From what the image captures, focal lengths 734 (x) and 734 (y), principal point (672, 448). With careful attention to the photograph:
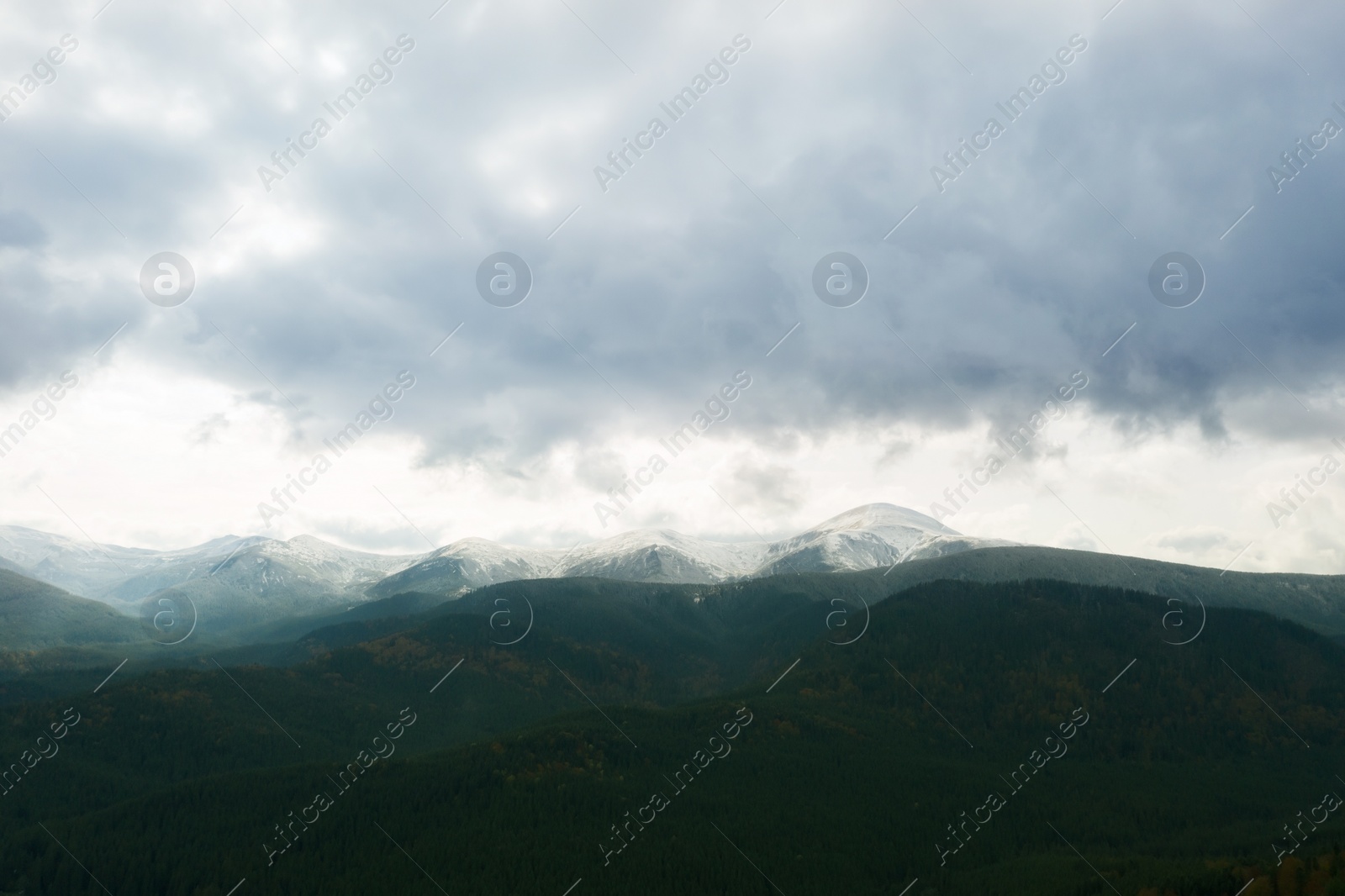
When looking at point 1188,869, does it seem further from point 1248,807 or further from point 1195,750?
point 1195,750

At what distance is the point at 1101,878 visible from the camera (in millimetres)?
91562

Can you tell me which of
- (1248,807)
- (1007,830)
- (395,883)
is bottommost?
(1248,807)

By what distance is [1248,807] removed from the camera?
150875 mm

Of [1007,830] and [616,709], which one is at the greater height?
[616,709]

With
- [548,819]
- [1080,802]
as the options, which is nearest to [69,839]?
[548,819]

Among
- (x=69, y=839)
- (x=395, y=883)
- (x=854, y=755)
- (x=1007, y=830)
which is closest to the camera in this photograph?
(x=395, y=883)

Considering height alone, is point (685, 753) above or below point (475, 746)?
below

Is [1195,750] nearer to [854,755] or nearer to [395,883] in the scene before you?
[854,755]

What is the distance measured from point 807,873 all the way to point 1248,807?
354 ft

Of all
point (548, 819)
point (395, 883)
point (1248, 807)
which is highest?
point (395, 883)

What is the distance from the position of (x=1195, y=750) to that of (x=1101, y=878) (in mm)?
136003

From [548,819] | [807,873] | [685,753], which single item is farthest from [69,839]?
[807,873]

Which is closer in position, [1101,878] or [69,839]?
[1101,878]

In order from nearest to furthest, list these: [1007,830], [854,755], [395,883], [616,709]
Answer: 1. [395,883]
2. [1007,830]
3. [854,755]
4. [616,709]
